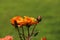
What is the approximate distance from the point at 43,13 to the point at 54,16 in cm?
27

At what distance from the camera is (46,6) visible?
7.77 meters

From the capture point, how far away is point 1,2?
8.04m

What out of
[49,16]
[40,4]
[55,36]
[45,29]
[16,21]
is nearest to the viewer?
[16,21]

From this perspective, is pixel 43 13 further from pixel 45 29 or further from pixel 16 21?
pixel 16 21

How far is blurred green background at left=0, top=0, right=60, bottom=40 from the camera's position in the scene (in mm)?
5852

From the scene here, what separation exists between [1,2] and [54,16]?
5.42 feet

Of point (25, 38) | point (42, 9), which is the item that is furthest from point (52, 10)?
point (25, 38)

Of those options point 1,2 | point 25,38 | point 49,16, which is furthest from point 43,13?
point 25,38

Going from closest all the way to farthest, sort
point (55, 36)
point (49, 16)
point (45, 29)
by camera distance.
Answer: point (55, 36), point (45, 29), point (49, 16)

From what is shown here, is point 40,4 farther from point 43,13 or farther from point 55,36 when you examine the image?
point 55,36

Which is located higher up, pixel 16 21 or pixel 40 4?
pixel 16 21

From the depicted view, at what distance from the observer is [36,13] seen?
709cm

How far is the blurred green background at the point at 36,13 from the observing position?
585 cm

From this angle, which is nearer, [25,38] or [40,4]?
[25,38]
